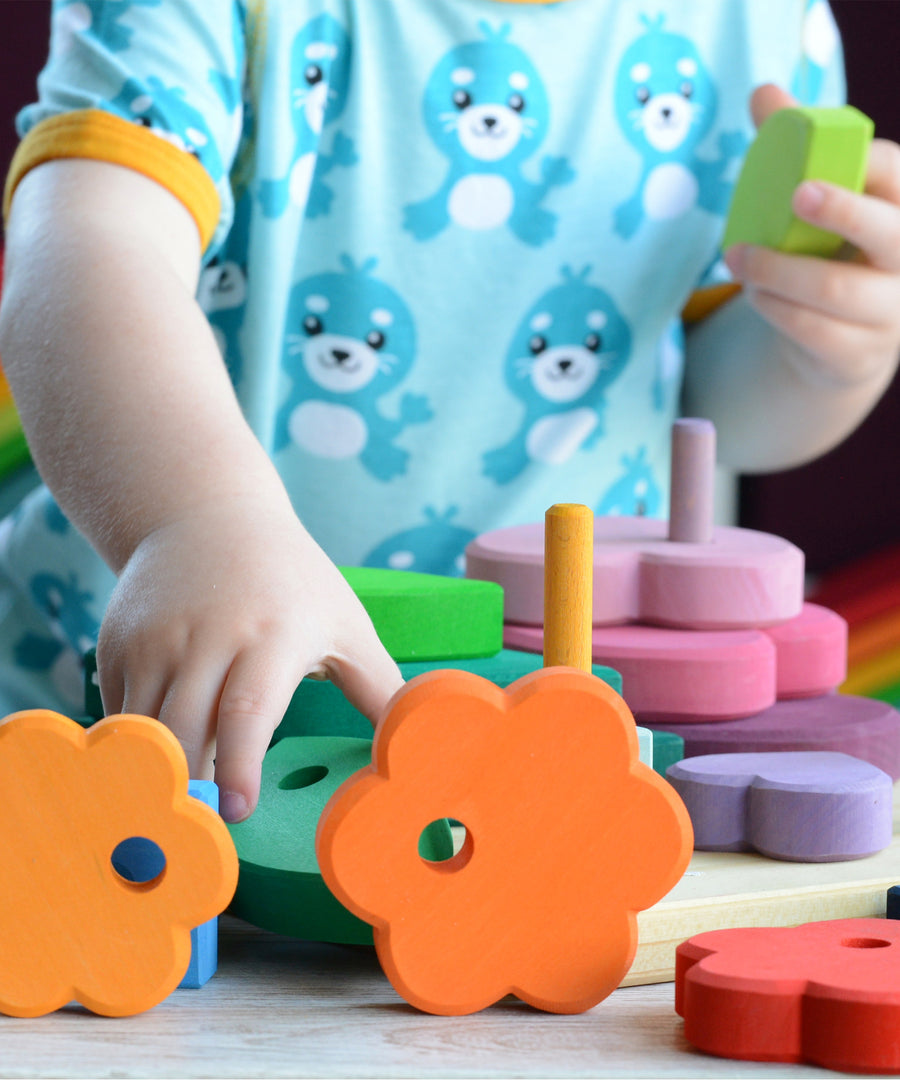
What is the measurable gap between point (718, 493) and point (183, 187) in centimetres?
84

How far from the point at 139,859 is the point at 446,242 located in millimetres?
580

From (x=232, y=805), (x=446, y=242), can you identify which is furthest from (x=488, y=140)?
(x=232, y=805)

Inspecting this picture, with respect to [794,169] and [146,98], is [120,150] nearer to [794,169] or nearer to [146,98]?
[146,98]

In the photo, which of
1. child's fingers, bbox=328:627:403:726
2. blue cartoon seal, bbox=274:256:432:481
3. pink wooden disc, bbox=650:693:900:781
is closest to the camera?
child's fingers, bbox=328:627:403:726

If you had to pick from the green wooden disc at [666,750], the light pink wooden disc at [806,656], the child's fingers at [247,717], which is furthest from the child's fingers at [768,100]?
the child's fingers at [247,717]

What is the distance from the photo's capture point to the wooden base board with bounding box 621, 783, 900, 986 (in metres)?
0.37

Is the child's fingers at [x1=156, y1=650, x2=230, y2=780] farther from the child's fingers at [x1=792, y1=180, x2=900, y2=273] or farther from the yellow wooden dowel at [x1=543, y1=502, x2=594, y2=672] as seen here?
the child's fingers at [x1=792, y1=180, x2=900, y2=273]

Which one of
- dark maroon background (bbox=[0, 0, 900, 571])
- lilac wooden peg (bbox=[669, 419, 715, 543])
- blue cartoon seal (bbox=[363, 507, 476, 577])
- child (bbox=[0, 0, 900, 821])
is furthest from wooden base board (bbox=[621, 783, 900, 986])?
dark maroon background (bbox=[0, 0, 900, 571])

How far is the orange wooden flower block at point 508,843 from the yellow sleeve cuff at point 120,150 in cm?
41

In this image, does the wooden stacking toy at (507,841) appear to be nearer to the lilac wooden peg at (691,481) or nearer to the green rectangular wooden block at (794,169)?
the lilac wooden peg at (691,481)

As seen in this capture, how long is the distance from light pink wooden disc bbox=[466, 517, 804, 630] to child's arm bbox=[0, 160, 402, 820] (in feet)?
0.56

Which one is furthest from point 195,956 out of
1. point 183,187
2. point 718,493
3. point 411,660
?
point 718,493

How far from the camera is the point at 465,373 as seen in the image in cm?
88

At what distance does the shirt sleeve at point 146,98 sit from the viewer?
25.3 inches
